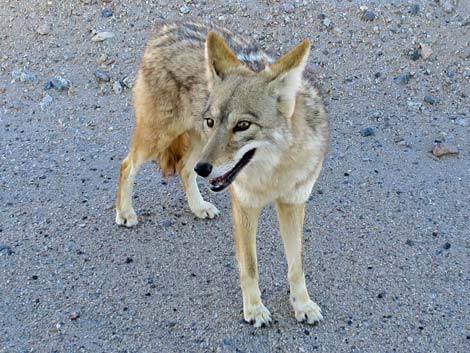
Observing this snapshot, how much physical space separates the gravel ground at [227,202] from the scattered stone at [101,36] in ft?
0.16

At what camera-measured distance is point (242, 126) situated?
4152mm

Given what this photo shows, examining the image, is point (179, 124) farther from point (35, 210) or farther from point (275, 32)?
point (275, 32)

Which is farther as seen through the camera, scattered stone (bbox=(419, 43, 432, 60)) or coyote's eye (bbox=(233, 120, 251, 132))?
scattered stone (bbox=(419, 43, 432, 60))

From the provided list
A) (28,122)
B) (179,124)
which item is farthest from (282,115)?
(28,122)

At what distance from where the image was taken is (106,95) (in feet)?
26.2

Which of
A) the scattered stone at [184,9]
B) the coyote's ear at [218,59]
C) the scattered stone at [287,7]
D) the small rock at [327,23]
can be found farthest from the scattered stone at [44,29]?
the coyote's ear at [218,59]

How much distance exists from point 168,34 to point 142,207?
1515mm

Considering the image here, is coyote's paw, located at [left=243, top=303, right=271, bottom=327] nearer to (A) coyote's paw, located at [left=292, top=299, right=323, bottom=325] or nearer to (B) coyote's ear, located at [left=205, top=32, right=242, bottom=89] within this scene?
(A) coyote's paw, located at [left=292, top=299, right=323, bottom=325]

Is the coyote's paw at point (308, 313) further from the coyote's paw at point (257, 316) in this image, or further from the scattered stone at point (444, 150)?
the scattered stone at point (444, 150)

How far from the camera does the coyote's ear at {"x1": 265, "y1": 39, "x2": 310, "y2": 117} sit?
13.6 ft

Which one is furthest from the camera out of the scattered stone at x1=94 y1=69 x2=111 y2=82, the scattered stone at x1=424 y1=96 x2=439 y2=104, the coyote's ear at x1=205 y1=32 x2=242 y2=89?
the scattered stone at x1=94 y1=69 x2=111 y2=82

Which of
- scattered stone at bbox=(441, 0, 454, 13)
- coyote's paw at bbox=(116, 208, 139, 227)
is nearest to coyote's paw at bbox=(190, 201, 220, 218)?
coyote's paw at bbox=(116, 208, 139, 227)

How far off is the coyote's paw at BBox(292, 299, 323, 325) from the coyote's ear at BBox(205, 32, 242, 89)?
1.62 meters

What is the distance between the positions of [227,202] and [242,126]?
227 centimetres
